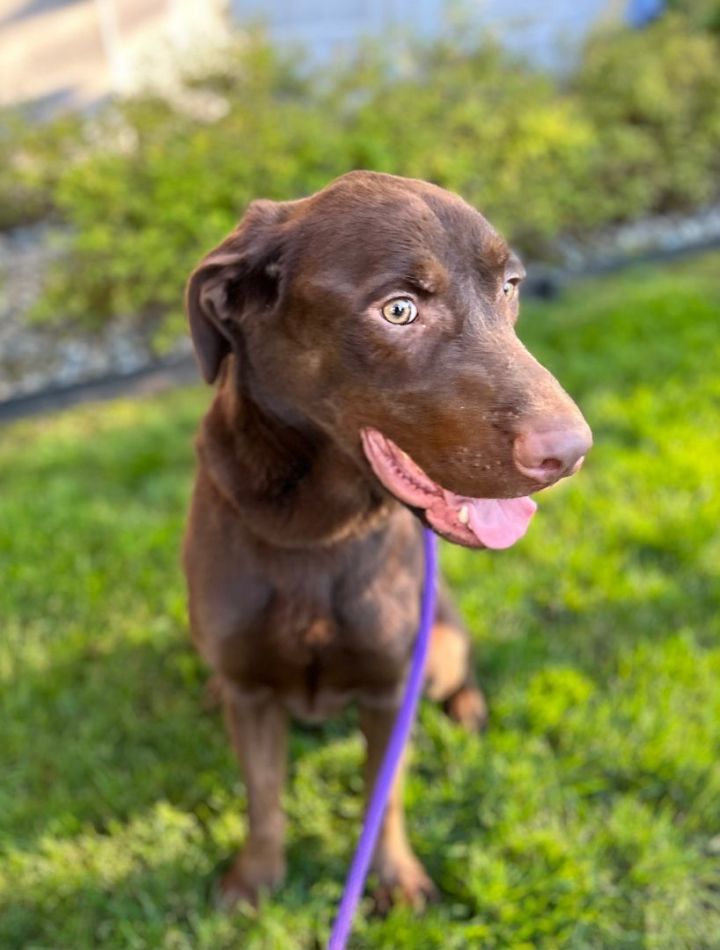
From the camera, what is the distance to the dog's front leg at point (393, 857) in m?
2.10

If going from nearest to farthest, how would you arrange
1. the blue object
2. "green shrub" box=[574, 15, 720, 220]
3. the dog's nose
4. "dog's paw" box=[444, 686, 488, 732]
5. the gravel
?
the dog's nose < "dog's paw" box=[444, 686, 488, 732] < the gravel < "green shrub" box=[574, 15, 720, 220] < the blue object

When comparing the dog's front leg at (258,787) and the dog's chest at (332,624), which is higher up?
the dog's chest at (332,624)

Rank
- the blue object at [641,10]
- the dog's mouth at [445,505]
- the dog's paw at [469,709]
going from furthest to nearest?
the blue object at [641,10] < the dog's paw at [469,709] < the dog's mouth at [445,505]

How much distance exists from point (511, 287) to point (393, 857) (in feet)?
4.85

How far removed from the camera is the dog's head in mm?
1349

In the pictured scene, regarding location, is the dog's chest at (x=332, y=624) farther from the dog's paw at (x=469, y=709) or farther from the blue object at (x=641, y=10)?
the blue object at (x=641, y=10)

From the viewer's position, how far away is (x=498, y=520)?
155 cm

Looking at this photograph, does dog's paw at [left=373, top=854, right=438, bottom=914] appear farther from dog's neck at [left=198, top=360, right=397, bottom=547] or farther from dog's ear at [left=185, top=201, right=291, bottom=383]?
dog's ear at [left=185, top=201, right=291, bottom=383]

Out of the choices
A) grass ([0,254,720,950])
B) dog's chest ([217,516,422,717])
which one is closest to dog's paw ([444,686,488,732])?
grass ([0,254,720,950])

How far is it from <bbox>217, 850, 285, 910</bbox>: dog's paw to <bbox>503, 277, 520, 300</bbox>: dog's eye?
1537 millimetres

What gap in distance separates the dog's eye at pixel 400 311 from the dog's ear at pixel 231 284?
27cm

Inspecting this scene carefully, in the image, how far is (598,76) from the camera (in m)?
6.83

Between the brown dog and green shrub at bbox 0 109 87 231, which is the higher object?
the brown dog

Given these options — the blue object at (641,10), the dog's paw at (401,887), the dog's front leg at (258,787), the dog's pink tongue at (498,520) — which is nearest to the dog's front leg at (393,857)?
the dog's paw at (401,887)
